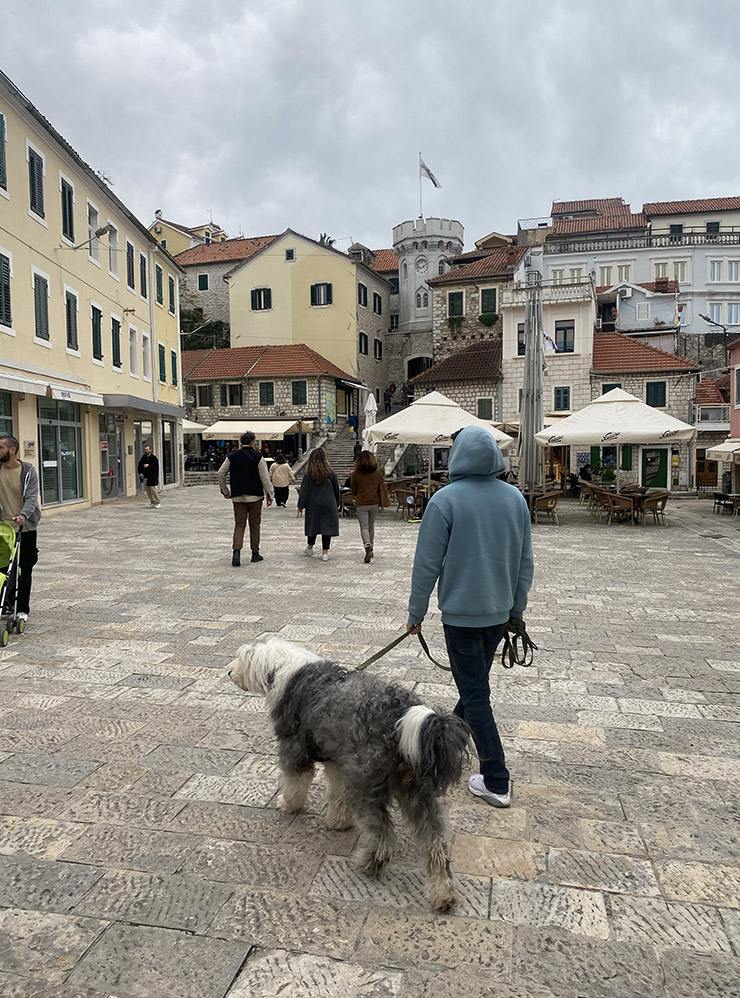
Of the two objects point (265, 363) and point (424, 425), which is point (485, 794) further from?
point (265, 363)

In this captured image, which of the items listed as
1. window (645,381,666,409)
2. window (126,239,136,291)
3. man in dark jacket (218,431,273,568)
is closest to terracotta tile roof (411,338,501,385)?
window (645,381,666,409)

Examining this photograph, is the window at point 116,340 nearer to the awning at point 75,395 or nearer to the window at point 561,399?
the awning at point 75,395

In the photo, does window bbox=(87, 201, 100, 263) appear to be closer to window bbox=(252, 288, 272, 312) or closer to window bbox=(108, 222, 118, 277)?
window bbox=(108, 222, 118, 277)

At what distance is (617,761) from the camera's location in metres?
3.98

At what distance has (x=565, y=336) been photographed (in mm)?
35062

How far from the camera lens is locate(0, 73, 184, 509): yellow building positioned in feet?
53.4

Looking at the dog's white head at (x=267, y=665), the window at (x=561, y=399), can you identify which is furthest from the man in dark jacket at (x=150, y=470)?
the window at (x=561, y=399)

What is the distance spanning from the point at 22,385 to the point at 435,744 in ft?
50.8

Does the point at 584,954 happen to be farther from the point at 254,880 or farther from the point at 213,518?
the point at 213,518

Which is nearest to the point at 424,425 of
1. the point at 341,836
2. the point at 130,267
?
the point at 341,836

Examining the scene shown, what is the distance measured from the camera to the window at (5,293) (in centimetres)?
1568

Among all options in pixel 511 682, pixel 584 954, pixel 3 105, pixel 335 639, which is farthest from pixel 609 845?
pixel 3 105

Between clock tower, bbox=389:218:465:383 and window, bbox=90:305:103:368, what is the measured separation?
3137cm

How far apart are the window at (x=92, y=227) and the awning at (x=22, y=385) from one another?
6275 mm
